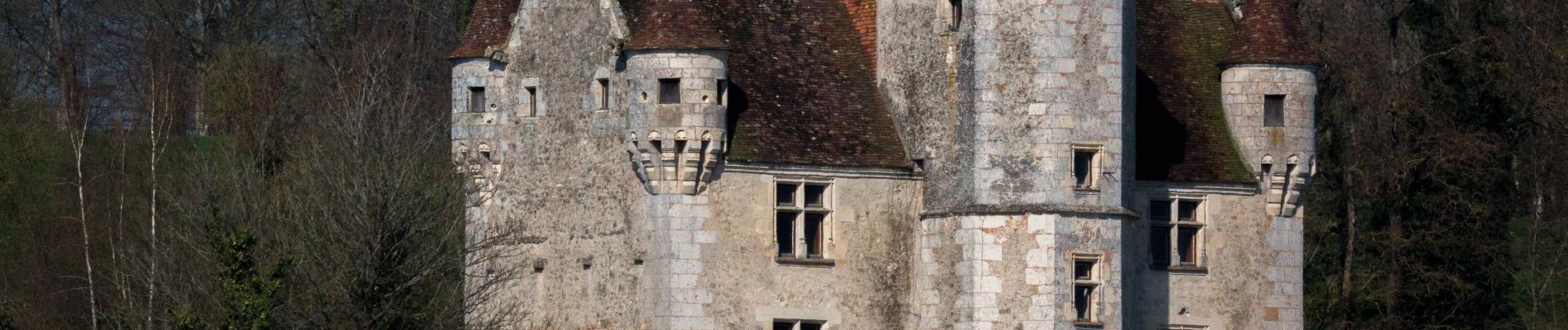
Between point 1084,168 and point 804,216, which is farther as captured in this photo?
point 804,216

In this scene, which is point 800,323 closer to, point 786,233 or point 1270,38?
point 786,233

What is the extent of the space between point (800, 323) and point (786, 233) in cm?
124

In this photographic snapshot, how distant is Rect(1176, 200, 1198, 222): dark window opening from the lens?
1984 inches

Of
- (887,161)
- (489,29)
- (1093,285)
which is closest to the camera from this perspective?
(1093,285)

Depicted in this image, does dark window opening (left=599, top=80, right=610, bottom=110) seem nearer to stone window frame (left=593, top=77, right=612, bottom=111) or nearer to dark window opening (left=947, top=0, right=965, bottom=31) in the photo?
stone window frame (left=593, top=77, right=612, bottom=111)

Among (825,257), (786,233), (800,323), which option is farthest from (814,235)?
(800,323)

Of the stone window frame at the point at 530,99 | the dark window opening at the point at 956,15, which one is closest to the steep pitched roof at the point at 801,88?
the dark window opening at the point at 956,15

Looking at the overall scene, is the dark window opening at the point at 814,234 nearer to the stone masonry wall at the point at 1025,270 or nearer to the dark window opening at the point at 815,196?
the dark window opening at the point at 815,196

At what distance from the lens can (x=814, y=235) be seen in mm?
48406

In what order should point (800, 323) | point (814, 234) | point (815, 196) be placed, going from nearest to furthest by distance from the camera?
point (800, 323) < point (815, 196) < point (814, 234)

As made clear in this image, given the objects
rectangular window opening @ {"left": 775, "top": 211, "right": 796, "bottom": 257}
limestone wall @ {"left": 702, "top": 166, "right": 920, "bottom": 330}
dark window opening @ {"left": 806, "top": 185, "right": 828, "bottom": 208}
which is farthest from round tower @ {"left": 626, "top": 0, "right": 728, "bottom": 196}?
dark window opening @ {"left": 806, "top": 185, "right": 828, "bottom": 208}

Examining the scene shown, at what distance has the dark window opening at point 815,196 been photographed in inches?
1895

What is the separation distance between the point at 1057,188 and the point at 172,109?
2284cm

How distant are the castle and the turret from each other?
4cm
